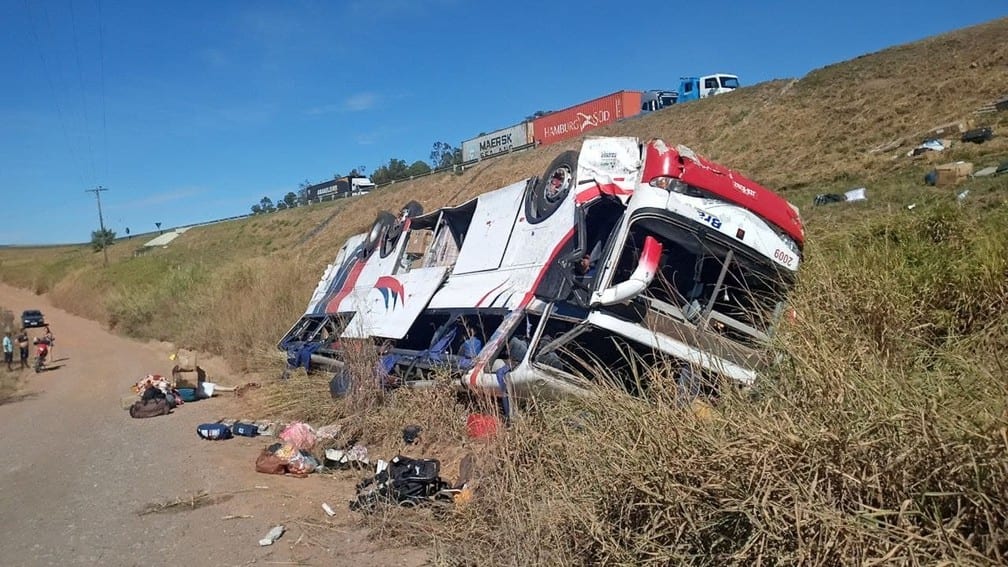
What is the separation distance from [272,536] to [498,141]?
49237 mm

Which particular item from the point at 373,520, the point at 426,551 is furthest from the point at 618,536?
the point at 373,520

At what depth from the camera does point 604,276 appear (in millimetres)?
6281

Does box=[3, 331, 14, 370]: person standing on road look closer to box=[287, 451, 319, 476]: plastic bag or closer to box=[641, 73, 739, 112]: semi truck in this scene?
box=[287, 451, 319, 476]: plastic bag

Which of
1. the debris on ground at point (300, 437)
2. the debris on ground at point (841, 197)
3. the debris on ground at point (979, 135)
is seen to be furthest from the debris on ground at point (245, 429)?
the debris on ground at point (979, 135)

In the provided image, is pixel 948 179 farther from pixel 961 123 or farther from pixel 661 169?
pixel 661 169

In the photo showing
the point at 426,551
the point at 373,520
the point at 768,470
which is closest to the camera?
the point at 768,470

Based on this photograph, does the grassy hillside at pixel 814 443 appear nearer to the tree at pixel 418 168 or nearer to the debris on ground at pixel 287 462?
the debris on ground at pixel 287 462

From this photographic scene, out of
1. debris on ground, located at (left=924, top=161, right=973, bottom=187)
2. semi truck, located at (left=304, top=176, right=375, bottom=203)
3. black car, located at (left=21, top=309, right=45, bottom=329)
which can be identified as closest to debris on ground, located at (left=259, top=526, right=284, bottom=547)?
debris on ground, located at (left=924, top=161, right=973, bottom=187)

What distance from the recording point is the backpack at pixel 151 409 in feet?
36.5

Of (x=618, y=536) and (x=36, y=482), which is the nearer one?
(x=618, y=536)

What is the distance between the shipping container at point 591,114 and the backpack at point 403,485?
134 feet

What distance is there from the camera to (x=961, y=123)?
19.6 m

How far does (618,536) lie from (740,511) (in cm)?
65

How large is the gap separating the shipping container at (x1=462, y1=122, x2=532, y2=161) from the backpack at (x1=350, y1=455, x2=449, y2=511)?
4486 cm
